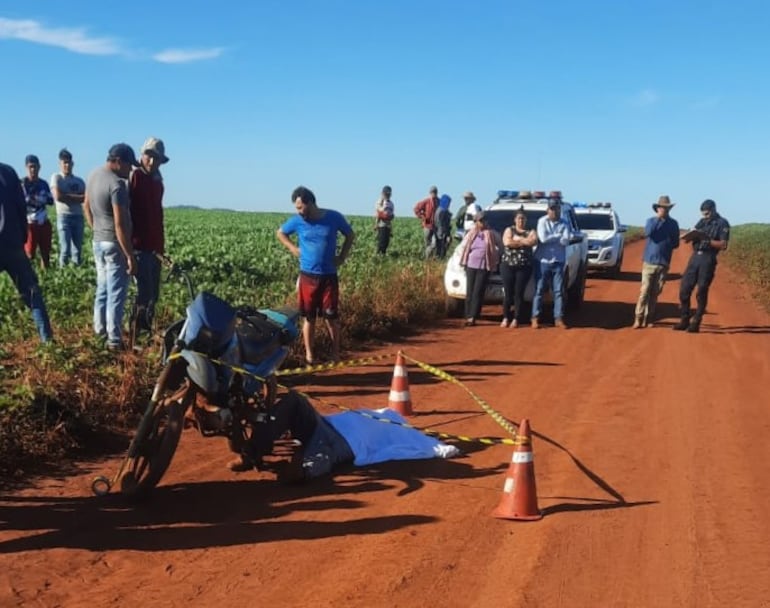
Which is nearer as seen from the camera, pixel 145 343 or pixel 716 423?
pixel 716 423

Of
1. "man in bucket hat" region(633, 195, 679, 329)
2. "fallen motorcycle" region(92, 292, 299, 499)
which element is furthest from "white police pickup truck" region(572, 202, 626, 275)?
"fallen motorcycle" region(92, 292, 299, 499)

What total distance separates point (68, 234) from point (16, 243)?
21.8 ft

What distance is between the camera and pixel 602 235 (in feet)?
70.4

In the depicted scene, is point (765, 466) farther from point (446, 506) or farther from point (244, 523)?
point (244, 523)

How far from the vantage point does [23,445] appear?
5629 mm

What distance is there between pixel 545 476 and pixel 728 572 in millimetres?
1658

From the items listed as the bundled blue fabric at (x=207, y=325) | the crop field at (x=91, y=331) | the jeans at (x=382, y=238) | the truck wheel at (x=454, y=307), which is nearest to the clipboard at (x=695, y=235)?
the truck wheel at (x=454, y=307)

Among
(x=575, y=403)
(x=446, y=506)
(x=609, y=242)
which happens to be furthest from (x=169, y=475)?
(x=609, y=242)

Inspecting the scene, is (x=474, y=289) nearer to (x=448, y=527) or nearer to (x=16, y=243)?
(x=16, y=243)

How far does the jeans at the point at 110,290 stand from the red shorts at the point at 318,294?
6.06 ft

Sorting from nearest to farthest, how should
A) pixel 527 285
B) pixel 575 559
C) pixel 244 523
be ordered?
pixel 575 559
pixel 244 523
pixel 527 285

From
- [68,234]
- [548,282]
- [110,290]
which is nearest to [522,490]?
[110,290]

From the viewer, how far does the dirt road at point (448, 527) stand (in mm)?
4008

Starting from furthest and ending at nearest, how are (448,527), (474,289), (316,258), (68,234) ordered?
1. (68,234)
2. (474,289)
3. (316,258)
4. (448,527)
